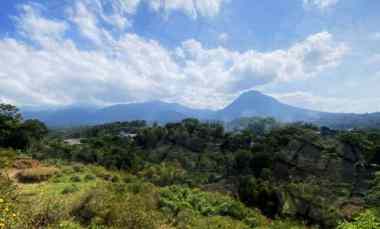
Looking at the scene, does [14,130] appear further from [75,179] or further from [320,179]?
[320,179]

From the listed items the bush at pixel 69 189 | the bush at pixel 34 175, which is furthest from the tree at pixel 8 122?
the bush at pixel 69 189

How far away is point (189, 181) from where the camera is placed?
2223 cm

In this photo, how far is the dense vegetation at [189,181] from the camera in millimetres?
5621

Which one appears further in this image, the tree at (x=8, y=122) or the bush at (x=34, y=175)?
the tree at (x=8, y=122)

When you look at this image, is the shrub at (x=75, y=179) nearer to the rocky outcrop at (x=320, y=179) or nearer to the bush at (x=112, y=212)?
the bush at (x=112, y=212)

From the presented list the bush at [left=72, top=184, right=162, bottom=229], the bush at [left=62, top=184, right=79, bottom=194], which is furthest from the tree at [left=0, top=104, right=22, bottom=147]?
the bush at [left=72, top=184, right=162, bottom=229]

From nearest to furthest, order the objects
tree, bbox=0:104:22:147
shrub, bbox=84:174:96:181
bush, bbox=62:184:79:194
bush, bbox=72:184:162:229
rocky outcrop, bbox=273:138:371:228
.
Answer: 1. bush, bbox=72:184:162:229
2. bush, bbox=62:184:79:194
3. shrub, bbox=84:174:96:181
4. rocky outcrop, bbox=273:138:371:228
5. tree, bbox=0:104:22:147

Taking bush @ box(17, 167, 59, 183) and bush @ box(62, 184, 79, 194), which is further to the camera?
bush @ box(17, 167, 59, 183)

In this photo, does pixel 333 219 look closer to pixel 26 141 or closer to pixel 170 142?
pixel 26 141

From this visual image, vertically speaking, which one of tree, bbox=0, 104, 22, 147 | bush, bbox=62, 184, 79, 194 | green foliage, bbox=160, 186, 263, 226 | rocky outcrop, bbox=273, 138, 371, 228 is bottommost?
rocky outcrop, bbox=273, 138, 371, 228

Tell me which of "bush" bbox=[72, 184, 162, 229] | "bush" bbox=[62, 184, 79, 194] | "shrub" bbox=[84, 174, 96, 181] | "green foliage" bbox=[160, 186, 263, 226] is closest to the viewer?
"bush" bbox=[72, 184, 162, 229]

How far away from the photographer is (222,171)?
107ft

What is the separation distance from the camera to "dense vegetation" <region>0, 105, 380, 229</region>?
5.62 m

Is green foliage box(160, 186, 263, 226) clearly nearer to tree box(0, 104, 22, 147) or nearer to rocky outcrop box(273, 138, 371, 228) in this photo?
rocky outcrop box(273, 138, 371, 228)
